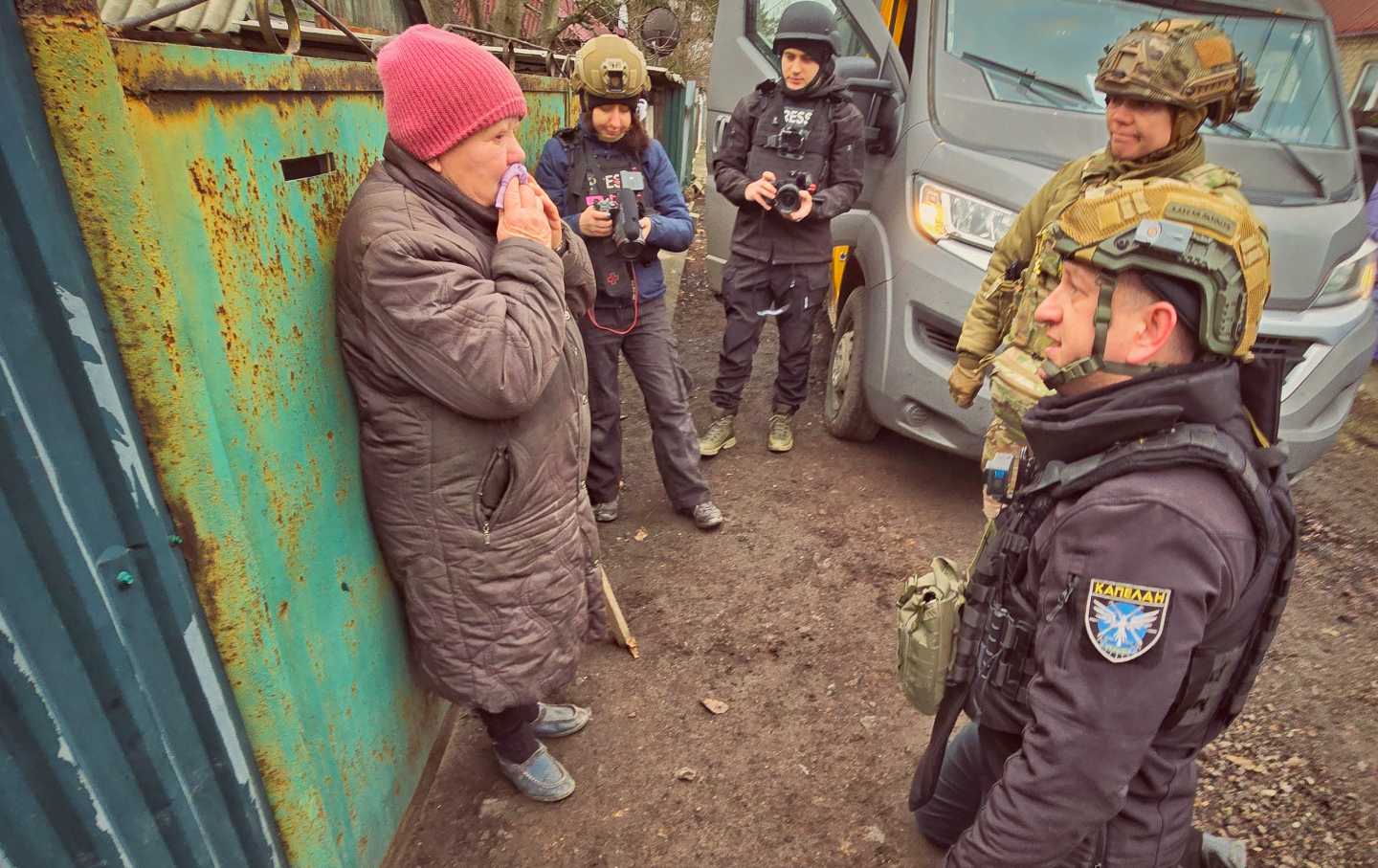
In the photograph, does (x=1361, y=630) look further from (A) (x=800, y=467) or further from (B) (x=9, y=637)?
(B) (x=9, y=637)

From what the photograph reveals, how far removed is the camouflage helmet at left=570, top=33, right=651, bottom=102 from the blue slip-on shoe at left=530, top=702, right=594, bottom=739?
7.44ft

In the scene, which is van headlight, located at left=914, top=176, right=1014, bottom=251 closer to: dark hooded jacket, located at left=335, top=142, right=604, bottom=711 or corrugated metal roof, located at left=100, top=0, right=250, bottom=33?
dark hooded jacket, located at left=335, top=142, right=604, bottom=711

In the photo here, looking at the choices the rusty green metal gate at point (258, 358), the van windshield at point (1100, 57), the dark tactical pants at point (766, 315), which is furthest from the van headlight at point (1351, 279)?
the rusty green metal gate at point (258, 358)

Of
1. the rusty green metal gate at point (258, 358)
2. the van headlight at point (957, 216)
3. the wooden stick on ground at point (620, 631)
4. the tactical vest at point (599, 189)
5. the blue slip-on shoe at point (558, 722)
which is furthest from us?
the van headlight at point (957, 216)

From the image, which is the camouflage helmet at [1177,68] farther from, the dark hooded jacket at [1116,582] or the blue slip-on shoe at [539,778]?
the blue slip-on shoe at [539,778]

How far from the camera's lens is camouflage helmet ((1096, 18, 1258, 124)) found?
6.98 feet

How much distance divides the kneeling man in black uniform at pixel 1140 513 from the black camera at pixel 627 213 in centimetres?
198

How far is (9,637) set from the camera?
3.19 feet

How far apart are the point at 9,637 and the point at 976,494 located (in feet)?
12.6

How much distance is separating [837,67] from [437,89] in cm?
288

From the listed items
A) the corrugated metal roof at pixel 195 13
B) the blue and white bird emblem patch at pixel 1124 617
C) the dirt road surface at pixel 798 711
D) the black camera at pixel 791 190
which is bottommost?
the dirt road surface at pixel 798 711

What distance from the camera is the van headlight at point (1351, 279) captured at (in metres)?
3.20

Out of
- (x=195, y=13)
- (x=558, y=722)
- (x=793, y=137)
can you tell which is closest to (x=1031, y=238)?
(x=793, y=137)

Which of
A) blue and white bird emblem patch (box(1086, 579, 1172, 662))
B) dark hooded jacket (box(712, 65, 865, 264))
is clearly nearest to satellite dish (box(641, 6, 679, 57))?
dark hooded jacket (box(712, 65, 865, 264))
